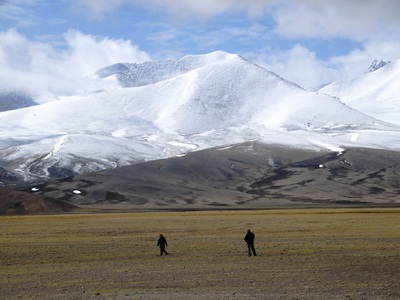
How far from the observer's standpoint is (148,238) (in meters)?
47.5

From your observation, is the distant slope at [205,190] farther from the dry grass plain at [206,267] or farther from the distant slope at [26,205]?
the dry grass plain at [206,267]

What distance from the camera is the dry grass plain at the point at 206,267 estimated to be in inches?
958

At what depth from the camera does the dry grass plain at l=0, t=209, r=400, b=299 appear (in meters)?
24.3

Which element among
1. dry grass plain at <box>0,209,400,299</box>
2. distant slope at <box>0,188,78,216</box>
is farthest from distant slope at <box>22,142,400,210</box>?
dry grass plain at <box>0,209,400,299</box>

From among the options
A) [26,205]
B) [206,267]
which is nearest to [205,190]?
[26,205]

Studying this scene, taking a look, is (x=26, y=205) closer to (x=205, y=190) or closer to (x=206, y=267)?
(x=205, y=190)

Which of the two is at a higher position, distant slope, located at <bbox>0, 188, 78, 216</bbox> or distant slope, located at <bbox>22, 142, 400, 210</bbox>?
distant slope, located at <bbox>22, 142, 400, 210</bbox>

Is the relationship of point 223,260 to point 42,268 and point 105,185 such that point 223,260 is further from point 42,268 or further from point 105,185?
point 105,185

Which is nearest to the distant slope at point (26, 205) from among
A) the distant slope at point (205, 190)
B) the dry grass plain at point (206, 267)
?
the distant slope at point (205, 190)

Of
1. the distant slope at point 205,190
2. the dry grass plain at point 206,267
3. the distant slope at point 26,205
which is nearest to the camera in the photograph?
the dry grass plain at point 206,267

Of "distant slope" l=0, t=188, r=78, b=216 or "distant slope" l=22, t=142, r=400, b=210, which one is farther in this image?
"distant slope" l=22, t=142, r=400, b=210

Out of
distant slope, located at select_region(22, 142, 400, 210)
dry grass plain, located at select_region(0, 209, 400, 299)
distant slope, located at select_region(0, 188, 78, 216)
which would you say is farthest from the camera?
distant slope, located at select_region(22, 142, 400, 210)

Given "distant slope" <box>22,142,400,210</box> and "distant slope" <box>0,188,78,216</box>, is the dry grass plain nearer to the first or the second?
"distant slope" <box>0,188,78,216</box>

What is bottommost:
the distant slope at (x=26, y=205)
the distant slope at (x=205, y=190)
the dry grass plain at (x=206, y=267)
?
the dry grass plain at (x=206, y=267)
